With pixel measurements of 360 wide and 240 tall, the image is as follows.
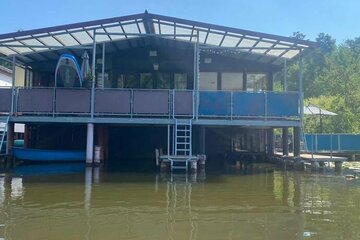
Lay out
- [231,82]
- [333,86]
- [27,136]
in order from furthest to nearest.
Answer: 1. [333,86]
2. [231,82]
3. [27,136]

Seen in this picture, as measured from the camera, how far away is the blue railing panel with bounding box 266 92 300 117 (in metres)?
15.5

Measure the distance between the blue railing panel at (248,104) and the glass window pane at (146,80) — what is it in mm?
5698

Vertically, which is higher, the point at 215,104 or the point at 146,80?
the point at 146,80

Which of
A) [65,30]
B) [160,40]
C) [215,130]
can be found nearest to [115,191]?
[65,30]

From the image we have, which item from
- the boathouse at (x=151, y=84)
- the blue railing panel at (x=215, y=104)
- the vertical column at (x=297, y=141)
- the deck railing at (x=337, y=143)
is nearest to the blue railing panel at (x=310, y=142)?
the deck railing at (x=337, y=143)

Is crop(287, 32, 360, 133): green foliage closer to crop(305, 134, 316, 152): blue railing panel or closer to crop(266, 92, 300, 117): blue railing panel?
crop(266, 92, 300, 117): blue railing panel

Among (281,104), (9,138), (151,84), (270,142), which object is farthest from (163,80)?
(9,138)

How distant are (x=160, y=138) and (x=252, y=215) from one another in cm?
1395

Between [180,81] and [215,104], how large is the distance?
4841mm

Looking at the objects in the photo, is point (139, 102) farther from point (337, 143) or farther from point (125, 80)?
point (337, 143)

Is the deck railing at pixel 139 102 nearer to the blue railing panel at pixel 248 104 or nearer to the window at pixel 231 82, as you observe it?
the blue railing panel at pixel 248 104

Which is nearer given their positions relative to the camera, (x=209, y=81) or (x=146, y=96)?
(x=146, y=96)

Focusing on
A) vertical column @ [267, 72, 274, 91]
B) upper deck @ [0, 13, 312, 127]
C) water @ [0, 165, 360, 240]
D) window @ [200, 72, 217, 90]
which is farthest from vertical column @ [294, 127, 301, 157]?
window @ [200, 72, 217, 90]

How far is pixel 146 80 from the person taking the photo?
65.5 feet
